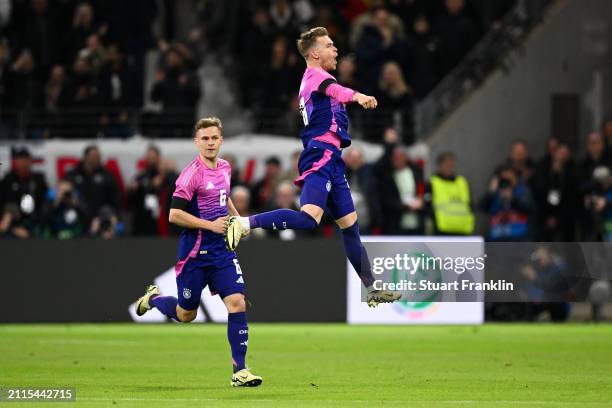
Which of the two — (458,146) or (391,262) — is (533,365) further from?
(458,146)

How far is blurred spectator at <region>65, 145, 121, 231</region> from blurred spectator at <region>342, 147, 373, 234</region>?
3.73 m

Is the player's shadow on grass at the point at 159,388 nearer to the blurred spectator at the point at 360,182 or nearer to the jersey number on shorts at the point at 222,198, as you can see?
the jersey number on shorts at the point at 222,198

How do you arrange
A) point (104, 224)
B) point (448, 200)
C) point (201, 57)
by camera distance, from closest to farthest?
point (448, 200)
point (104, 224)
point (201, 57)

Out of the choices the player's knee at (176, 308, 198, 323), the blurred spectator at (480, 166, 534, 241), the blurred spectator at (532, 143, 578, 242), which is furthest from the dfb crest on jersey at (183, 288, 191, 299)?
the blurred spectator at (532, 143, 578, 242)

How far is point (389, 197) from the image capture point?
2316cm

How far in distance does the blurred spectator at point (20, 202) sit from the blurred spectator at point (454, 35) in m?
7.40

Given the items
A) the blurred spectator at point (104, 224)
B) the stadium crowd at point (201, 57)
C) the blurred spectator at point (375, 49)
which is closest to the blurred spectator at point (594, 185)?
the stadium crowd at point (201, 57)

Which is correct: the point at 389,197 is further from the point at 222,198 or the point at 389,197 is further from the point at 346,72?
the point at 222,198

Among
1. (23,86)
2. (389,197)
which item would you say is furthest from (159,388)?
(23,86)

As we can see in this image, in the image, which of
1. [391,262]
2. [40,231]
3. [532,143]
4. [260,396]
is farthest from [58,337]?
[532,143]

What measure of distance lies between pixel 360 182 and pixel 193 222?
1023 centimetres

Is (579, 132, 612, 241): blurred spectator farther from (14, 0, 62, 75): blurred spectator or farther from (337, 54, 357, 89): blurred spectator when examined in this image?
(14, 0, 62, 75): blurred spectator

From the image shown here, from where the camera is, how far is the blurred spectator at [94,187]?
23.8m

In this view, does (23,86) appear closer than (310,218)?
No
